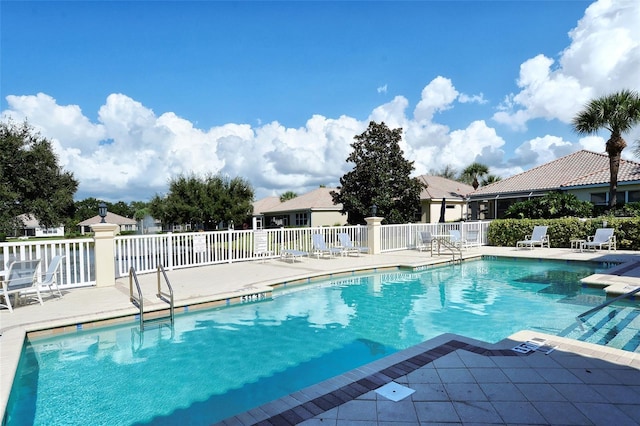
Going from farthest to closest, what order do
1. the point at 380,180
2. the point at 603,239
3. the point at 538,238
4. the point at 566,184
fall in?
the point at 380,180
the point at 566,184
the point at 538,238
the point at 603,239

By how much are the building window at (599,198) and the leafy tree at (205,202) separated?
23435 mm

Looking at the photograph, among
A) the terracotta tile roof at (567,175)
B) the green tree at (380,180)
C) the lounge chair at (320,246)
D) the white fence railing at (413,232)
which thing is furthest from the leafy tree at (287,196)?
the lounge chair at (320,246)

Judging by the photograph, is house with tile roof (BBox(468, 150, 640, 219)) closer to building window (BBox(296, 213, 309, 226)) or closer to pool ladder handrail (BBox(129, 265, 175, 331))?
building window (BBox(296, 213, 309, 226))

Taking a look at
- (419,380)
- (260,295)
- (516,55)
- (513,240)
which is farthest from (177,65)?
(513,240)

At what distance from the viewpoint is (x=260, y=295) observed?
8375 mm

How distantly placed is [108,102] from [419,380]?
21043 millimetres

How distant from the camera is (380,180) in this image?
2142 cm

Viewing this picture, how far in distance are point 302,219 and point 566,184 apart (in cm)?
2215

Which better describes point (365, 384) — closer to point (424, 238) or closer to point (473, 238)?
point (424, 238)

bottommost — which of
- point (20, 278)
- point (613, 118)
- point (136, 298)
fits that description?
point (136, 298)

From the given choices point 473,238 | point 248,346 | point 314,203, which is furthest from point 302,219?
point 248,346

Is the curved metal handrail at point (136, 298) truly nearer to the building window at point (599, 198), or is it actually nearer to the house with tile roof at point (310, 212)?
the building window at point (599, 198)

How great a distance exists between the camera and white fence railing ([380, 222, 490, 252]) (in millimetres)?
16312

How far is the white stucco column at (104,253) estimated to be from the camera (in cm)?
876
